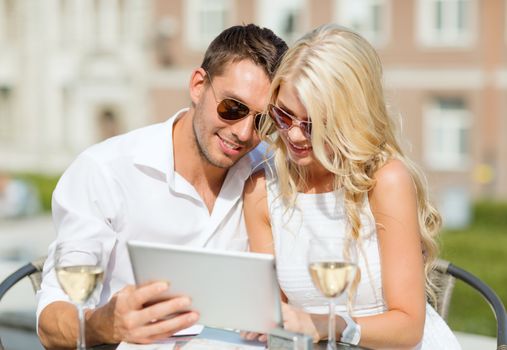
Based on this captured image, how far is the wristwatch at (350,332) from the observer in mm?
2195

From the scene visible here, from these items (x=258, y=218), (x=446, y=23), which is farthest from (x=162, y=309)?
(x=446, y=23)

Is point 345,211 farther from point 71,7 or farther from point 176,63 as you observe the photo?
point 71,7

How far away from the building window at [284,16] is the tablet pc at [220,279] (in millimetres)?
16264

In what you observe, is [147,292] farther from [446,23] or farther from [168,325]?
[446,23]

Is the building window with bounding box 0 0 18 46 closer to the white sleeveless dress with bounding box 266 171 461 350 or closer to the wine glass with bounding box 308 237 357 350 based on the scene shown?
the white sleeveless dress with bounding box 266 171 461 350

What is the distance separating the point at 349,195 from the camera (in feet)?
8.38

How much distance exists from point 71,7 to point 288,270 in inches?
777

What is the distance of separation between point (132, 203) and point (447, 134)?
15085 millimetres

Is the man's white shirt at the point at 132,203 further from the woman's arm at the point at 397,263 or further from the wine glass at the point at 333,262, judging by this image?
the wine glass at the point at 333,262

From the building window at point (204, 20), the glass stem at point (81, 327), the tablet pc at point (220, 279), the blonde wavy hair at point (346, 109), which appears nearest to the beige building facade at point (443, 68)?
the building window at point (204, 20)

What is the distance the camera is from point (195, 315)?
6.53ft

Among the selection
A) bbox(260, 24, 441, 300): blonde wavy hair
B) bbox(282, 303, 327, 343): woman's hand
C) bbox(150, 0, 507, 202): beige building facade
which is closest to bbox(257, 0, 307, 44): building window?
bbox(150, 0, 507, 202): beige building facade

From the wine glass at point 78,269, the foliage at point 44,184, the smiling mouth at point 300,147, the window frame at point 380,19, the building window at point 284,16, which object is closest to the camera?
the wine glass at point 78,269

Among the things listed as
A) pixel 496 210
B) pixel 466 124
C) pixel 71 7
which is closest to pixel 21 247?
pixel 496 210
